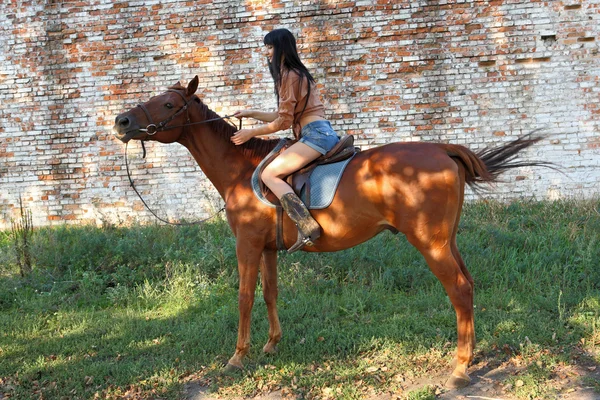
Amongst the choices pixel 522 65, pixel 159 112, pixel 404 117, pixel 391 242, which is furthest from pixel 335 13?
pixel 159 112

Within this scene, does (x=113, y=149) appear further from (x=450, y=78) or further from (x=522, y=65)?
(x=522, y=65)

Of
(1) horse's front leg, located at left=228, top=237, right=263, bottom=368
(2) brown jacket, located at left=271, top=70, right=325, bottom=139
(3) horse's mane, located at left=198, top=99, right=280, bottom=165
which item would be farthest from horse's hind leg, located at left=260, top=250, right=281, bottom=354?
(2) brown jacket, located at left=271, top=70, right=325, bottom=139

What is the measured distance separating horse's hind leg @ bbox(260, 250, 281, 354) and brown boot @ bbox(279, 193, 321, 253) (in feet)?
2.08

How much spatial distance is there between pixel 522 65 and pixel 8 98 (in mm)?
9003

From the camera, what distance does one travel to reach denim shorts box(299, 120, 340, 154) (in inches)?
169

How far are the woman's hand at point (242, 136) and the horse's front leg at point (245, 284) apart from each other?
839 mm

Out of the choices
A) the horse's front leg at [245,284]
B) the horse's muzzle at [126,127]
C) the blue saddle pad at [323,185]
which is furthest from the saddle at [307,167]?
the horse's muzzle at [126,127]

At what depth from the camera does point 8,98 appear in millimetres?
9484

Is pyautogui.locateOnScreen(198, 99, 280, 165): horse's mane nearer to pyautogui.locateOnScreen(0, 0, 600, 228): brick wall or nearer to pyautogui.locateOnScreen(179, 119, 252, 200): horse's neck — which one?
pyautogui.locateOnScreen(179, 119, 252, 200): horse's neck

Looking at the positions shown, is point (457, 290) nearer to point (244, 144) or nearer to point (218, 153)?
point (244, 144)

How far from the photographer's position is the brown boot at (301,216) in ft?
13.5

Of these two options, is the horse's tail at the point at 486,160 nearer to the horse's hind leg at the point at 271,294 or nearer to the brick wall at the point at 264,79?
the horse's hind leg at the point at 271,294

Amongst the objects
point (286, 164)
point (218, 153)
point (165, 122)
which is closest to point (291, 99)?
point (286, 164)

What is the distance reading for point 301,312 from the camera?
546cm
